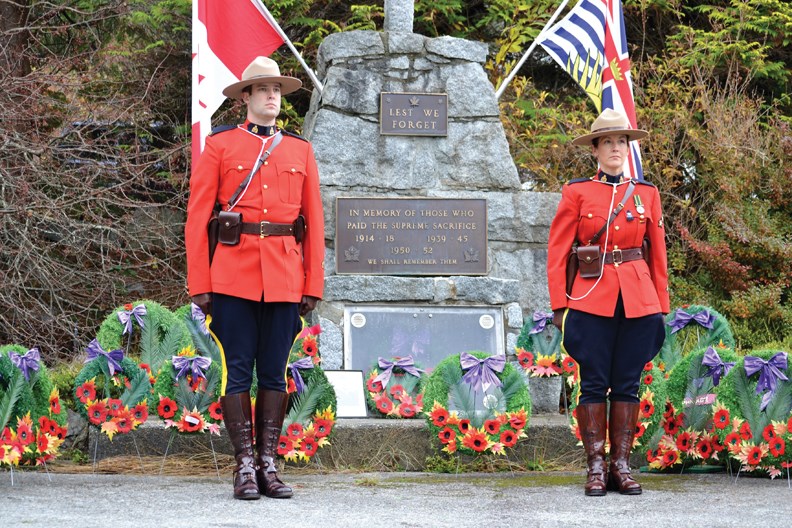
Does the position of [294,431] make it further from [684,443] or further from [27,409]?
[684,443]

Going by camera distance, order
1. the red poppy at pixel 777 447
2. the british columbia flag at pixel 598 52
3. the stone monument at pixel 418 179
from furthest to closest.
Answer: the british columbia flag at pixel 598 52 < the stone monument at pixel 418 179 < the red poppy at pixel 777 447

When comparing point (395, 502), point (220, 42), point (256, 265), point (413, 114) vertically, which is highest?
point (220, 42)

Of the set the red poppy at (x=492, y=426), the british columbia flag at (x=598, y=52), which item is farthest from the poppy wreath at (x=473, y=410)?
the british columbia flag at (x=598, y=52)

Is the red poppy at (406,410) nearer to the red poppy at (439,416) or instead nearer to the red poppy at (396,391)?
the red poppy at (396,391)

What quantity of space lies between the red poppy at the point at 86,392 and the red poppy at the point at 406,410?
5.80 feet

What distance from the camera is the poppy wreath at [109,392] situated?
5.55 metres

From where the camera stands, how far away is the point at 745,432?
5.43 metres

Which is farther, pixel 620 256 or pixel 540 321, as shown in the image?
pixel 540 321

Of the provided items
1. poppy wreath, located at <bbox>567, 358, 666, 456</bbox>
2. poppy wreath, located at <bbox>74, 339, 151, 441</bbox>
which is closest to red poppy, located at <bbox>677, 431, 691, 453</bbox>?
poppy wreath, located at <bbox>567, 358, 666, 456</bbox>

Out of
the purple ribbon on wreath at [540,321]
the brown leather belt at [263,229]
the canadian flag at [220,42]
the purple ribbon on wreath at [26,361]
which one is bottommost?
A: the purple ribbon on wreath at [26,361]

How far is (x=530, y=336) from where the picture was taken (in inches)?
275

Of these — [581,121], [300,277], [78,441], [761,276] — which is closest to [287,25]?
[581,121]

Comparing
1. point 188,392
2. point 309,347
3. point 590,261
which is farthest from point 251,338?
point 309,347

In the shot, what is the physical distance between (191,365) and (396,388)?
1471mm
